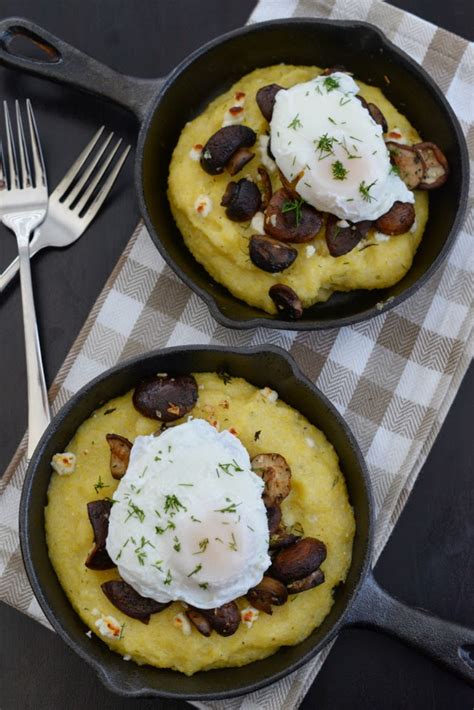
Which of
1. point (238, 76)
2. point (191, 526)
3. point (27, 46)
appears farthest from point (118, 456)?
point (27, 46)

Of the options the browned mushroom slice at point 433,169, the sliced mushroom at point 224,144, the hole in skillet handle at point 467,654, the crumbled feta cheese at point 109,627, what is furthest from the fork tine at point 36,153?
the hole in skillet handle at point 467,654

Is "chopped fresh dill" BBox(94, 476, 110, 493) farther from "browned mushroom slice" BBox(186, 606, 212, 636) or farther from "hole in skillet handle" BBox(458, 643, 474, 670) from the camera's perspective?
"hole in skillet handle" BBox(458, 643, 474, 670)

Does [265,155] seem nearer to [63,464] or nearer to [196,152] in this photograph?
[196,152]

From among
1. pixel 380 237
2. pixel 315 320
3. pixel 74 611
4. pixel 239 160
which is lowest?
pixel 74 611

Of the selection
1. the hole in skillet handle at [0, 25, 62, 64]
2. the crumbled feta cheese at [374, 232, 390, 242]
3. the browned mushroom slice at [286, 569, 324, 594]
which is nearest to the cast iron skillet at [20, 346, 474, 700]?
the browned mushroom slice at [286, 569, 324, 594]

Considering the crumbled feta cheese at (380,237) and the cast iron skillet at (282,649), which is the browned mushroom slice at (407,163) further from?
the cast iron skillet at (282,649)

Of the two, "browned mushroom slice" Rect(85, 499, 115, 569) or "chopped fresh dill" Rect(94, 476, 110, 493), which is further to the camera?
→ "chopped fresh dill" Rect(94, 476, 110, 493)
